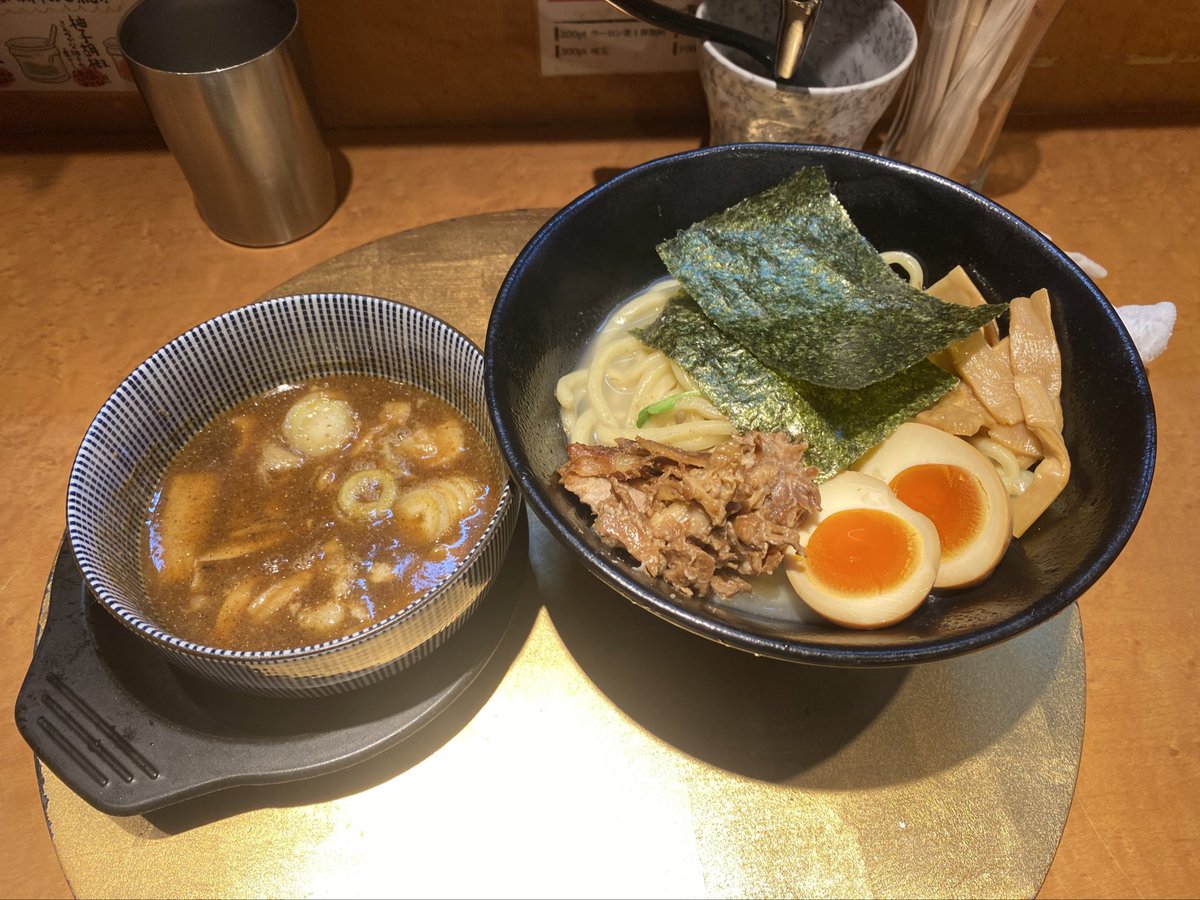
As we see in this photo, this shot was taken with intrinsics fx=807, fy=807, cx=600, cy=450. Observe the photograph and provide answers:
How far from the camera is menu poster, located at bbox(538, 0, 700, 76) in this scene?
2.07m

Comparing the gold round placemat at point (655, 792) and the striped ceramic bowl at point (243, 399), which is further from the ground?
the striped ceramic bowl at point (243, 399)

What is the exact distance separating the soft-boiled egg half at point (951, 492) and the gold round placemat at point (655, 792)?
0.27m

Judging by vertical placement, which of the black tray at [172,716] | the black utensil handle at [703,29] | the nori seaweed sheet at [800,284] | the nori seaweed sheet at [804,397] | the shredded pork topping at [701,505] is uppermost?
the black utensil handle at [703,29]

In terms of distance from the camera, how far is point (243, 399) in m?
1.57

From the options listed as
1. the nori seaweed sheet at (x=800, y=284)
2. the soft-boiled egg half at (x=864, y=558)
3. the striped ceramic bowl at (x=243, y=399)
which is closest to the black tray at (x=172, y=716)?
the striped ceramic bowl at (x=243, y=399)

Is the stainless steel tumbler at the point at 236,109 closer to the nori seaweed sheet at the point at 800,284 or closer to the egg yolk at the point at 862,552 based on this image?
the nori seaweed sheet at the point at 800,284

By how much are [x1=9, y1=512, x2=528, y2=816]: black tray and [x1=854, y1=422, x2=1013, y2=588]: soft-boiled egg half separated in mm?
743

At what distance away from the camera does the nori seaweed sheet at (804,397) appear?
1.42 m

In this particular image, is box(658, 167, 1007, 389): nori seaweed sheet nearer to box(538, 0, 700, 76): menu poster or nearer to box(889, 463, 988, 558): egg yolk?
box(889, 463, 988, 558): egg yolk

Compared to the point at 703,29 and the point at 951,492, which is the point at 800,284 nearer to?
the point at 951,492

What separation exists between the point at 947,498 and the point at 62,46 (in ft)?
8.10

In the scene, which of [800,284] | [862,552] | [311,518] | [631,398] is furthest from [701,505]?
[311,518]

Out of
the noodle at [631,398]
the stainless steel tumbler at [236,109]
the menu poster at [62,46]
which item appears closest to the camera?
the noodle at [631,398]

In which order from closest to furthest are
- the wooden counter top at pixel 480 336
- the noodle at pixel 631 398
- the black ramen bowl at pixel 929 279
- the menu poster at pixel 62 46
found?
the black ramen bowl at pixel 929 279 < the wooden counter top at pixel 480 336 < the noodle at pixel 631 398 < the menu poster at pixel 62 46
